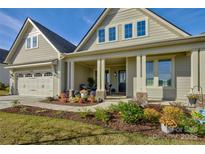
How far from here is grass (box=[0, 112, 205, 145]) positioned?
4359 millimetres

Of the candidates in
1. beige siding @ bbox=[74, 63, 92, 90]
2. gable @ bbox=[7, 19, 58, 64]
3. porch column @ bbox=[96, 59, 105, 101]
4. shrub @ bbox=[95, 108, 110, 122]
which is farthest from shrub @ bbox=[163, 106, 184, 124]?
gable @ bbox=[7, 19, 58, 64]

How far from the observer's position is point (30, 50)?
631 inches

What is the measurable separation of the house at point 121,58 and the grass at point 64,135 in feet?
17.5

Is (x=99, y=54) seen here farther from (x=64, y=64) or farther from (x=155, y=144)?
(x=155, y=144)

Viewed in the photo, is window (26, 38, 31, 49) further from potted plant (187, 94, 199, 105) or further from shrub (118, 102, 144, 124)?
potted plant (187, 94, 199, 105)

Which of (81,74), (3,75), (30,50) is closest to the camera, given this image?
(81,74)

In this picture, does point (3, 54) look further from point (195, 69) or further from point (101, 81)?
point (195, 69)

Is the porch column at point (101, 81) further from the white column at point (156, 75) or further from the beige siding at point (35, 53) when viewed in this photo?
the beige siding at point (35, 53)

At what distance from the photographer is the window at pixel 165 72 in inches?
436

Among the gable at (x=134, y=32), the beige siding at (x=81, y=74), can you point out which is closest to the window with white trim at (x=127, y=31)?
the gable at (x=134, y=32)

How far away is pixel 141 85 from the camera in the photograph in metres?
10.0

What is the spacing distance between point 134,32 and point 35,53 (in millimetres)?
9589

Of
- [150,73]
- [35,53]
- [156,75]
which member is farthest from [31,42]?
[156,75]

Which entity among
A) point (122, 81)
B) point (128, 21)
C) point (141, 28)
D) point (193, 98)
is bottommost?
point (193, 98)
